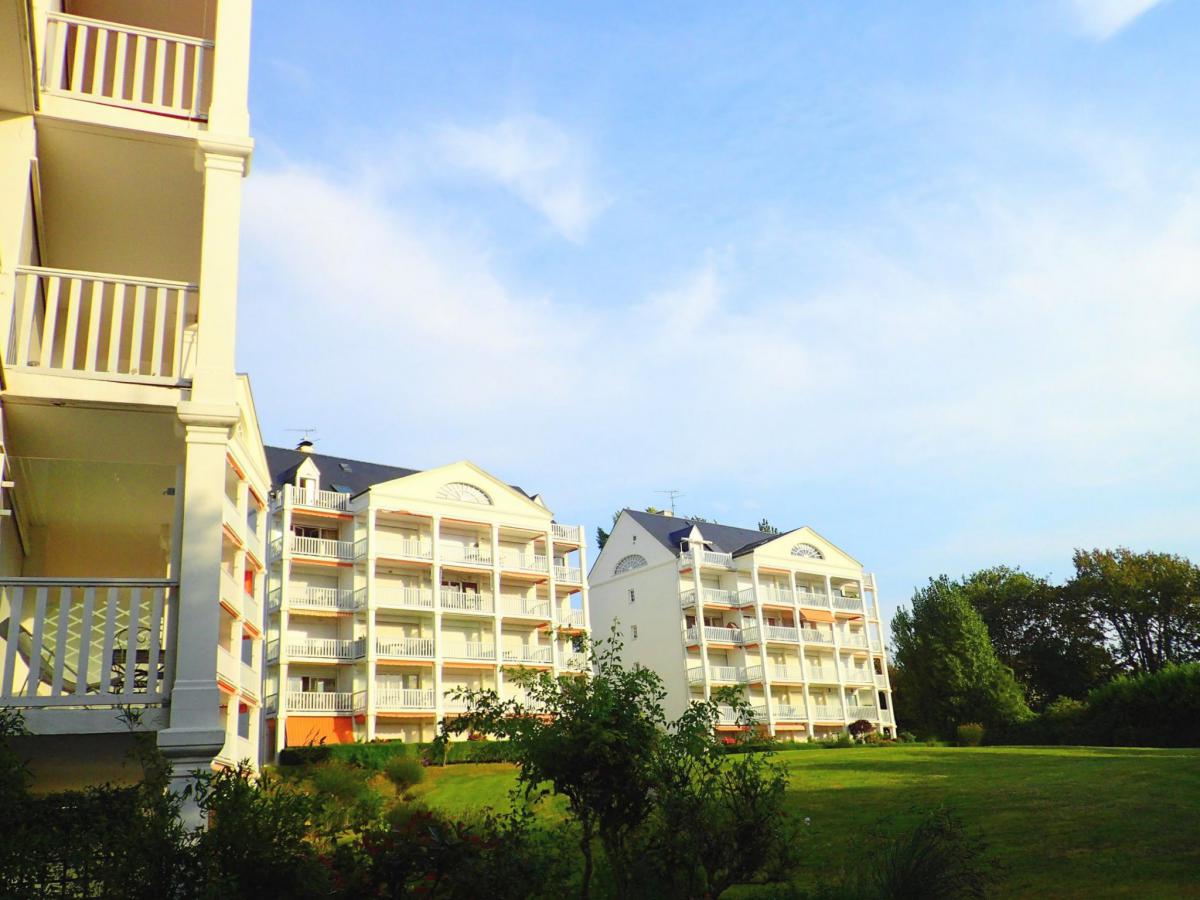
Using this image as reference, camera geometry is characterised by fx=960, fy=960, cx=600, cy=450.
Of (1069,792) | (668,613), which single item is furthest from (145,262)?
(668,613)

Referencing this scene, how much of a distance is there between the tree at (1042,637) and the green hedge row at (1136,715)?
24.2 meters

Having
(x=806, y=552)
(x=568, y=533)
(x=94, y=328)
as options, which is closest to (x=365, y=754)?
(x=568, y=533)

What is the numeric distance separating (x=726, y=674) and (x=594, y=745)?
54.4 metres

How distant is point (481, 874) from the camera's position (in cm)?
802

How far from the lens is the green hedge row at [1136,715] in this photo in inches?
1469

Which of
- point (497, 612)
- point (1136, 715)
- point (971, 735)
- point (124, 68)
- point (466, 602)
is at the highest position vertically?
point (466, 602)

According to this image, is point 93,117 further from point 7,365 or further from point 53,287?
point 7,365

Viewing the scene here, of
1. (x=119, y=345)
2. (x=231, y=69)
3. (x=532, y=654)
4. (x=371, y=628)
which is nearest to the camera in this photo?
(x=119, y=345)

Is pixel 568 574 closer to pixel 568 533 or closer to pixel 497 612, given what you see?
pixel 568 533

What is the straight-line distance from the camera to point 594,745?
9367 mm

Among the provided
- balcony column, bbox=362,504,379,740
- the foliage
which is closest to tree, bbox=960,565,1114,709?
balcony column, bbox=362,504,379,740

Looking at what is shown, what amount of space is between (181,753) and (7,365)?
3.72 meters

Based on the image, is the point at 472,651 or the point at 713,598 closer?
the point at 472,651

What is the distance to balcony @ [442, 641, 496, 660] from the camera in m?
51.9
